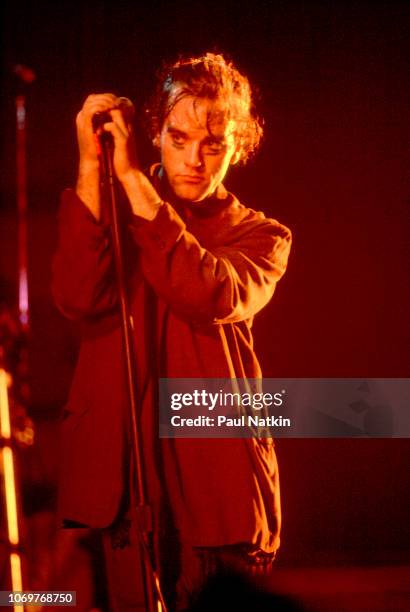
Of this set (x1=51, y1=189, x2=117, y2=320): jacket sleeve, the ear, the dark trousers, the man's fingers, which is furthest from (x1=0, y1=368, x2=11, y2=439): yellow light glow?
the ear

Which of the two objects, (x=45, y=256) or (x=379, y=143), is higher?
(x=379, y=143)

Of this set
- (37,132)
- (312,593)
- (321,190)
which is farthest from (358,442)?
(37,132)

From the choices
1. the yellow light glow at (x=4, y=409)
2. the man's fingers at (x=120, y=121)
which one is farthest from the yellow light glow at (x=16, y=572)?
the man's fingers at (x=120, y=121)

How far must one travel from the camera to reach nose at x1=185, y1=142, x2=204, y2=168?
2293 millimetres

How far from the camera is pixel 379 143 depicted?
97.5 inches

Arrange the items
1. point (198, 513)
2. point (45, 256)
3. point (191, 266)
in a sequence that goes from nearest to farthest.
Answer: point (191, 266) → point (198, 513) → point (45, 256)

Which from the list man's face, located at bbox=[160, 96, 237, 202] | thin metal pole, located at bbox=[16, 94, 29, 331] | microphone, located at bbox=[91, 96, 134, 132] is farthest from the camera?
thin metal pole, located at bbox=[16, 94, 29, 331]

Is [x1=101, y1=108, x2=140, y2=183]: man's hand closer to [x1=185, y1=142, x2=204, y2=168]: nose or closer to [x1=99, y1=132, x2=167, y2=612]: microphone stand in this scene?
[x1=99, y1=132, x2=167, y2=612]: microphone stand

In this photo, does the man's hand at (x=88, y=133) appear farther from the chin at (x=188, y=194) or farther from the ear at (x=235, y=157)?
the ear at (x=235, y=157)

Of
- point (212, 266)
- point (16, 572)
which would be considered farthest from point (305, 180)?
point (16, 572)

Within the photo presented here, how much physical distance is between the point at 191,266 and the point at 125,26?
2.78 feet

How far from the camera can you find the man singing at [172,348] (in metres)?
2.17

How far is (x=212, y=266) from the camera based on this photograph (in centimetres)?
212

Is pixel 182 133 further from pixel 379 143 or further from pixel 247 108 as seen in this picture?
pixel 379 143
